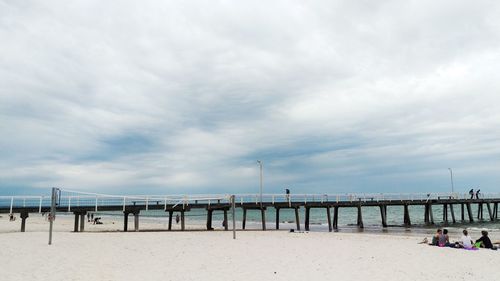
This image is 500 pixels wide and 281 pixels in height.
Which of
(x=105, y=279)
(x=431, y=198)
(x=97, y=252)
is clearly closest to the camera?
(x=105, y=279)

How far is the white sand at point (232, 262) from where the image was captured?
10.9 meters

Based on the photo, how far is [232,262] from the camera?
13266 millimetres

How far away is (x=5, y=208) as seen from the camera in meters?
27.0

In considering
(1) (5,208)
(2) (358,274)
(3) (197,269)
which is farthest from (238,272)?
(1) (5,208)

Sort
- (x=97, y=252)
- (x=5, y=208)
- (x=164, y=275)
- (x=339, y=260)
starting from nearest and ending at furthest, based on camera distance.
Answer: (x=164, y=275) < (x=339, y=260) < (x=97, y=252) < (x=5, y=208)

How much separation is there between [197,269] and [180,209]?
2010 centimetres

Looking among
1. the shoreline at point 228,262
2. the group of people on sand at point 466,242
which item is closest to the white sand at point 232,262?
the shoreline at point 228,262

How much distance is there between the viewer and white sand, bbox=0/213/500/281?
10.9 metres

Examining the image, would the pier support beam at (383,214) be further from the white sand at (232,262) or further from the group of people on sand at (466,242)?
the white sand at (232,262)

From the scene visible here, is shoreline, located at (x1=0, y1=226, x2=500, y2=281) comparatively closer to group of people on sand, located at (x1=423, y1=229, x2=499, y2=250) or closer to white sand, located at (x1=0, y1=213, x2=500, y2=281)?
white sand, located at (x1=0, y1=213, x2=500, y2=281)

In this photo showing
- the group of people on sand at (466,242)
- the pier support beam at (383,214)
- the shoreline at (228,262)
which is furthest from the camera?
the pier support beam at (383,214)

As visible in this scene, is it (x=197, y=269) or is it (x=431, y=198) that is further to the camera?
(x=431, y=198)

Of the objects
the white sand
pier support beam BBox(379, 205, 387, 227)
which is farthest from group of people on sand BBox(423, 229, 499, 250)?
pier support beam BBox(379, 205, 387, 227)

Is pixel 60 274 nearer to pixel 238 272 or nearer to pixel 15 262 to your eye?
pixel 15 262
